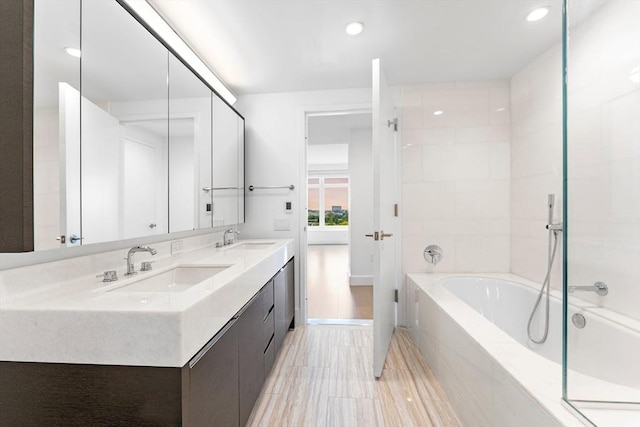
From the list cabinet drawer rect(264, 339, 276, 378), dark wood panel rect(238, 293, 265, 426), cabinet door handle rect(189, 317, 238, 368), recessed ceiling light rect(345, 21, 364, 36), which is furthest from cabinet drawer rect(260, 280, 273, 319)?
recessed ceiling light rect(345, 21, 364, 36)

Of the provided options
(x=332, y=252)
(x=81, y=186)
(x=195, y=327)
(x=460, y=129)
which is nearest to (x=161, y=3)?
(x=81, y=186)

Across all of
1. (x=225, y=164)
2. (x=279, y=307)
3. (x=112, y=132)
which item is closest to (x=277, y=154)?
(x=225, y=164)

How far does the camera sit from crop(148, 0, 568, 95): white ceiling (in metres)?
1.62

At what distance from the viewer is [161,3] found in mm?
1557

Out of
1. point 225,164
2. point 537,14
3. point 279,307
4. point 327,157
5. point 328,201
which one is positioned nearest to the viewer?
point 537,14

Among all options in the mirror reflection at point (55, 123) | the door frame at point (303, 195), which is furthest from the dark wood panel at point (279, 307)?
the mirror reflection at point (55, 123)

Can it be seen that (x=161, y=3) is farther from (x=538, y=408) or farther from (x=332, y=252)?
(x=332, y=252)

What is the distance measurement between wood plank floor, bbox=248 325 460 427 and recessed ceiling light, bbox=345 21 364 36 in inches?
90.6

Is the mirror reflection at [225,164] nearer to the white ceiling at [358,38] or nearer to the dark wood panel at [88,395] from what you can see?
the white ceiling at [358,38]

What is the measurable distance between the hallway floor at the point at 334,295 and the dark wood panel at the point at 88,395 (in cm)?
227

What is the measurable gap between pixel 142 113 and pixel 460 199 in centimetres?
256

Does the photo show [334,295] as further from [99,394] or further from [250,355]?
[99,394]

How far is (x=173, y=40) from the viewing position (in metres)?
1.74

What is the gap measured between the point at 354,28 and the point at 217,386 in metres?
2.08
